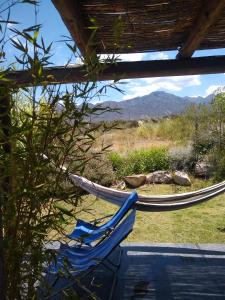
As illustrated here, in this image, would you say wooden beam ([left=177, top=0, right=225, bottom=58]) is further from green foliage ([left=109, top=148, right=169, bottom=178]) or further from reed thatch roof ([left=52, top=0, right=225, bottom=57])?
green foliage ([left=109, top=148, right=169, bottom=178])

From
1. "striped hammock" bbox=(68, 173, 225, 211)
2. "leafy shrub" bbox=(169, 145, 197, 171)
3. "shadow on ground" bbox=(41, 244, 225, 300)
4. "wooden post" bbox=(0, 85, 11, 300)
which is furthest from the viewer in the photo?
"leafy shrub" bbox=(169, 145, 197, 171)

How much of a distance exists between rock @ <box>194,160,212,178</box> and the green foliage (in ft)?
→ 2.51

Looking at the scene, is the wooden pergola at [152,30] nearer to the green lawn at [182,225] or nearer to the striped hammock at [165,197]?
the striped hammock at [165,197]

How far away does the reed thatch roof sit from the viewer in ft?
8.50

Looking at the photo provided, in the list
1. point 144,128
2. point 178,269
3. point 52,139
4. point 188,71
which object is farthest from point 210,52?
point 144,128

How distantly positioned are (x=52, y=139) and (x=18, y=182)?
184 mm

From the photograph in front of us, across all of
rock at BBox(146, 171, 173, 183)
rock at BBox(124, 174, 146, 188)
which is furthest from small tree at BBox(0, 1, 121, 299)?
rock at BBox(146, 171, 173, 183)

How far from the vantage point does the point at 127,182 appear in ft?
29.1

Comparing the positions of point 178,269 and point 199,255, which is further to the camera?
point 199,255

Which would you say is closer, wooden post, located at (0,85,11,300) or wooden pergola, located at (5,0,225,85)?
wooden post, located at (0,85,11,300)

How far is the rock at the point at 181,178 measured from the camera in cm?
852

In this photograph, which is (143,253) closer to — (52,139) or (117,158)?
(52,139)

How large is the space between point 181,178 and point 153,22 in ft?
19.6

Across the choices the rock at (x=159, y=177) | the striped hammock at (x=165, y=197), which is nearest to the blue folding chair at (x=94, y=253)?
the striped hammock at (x=165, y=197)
